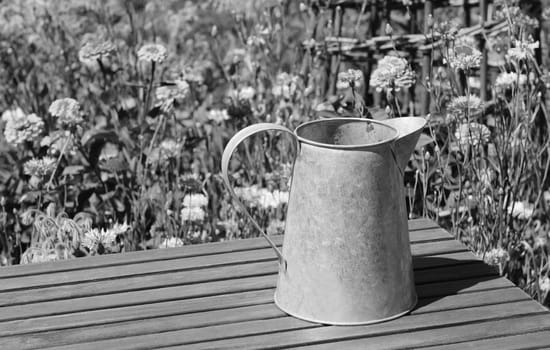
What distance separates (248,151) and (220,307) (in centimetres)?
122

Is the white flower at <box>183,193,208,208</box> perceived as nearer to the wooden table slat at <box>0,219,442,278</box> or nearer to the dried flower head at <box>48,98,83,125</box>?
the dried flower head at <box>48,98,83,125</box>

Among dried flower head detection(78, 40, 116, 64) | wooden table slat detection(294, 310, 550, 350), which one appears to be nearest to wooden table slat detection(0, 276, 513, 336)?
wooden table slat detection(294, 310, 550, 350)

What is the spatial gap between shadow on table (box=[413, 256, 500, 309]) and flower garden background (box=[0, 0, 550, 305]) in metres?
0.42

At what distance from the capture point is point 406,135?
119 centimetres

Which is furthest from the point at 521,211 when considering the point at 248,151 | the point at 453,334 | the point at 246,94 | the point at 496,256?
the point at 453,334

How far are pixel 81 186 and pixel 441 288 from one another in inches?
50.1

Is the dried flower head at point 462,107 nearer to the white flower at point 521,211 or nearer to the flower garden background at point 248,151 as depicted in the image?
the flower garden background at point 248,151

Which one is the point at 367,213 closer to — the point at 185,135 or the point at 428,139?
the point at 428,139

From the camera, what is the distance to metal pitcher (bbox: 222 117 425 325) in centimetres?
115

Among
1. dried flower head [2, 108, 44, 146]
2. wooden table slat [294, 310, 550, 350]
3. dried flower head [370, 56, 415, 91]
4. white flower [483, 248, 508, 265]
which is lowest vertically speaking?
white flower [483, 248, 508, 265]

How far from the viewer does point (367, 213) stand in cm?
117

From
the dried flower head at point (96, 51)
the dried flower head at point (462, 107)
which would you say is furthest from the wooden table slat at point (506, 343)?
the dried flower head at point (96, 51)

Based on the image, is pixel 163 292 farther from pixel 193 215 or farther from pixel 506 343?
pixel 193 215

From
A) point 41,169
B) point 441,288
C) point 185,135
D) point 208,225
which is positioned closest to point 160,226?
point 208,225
